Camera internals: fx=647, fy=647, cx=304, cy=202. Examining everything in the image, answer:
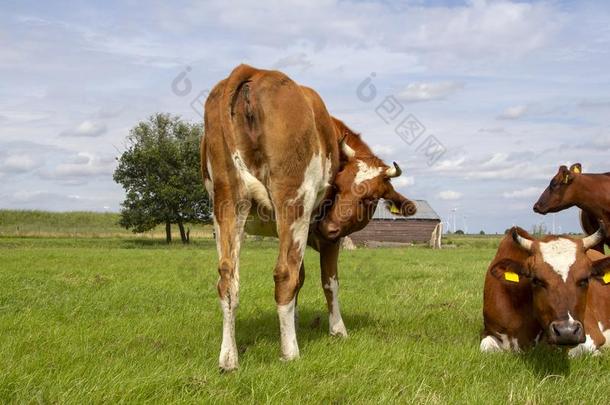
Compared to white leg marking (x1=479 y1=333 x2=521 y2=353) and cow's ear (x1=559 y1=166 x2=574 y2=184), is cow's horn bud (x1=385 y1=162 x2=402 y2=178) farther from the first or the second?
cow's ear (x1=559 y1=166 x2=574 y2=184)

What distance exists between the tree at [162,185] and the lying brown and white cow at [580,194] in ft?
113

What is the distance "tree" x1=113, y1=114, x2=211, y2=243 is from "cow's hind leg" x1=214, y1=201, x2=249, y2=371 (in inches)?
1595

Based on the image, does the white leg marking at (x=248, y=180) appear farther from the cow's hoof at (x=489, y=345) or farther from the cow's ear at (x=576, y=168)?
the cow's ear at (x=576, y=168)

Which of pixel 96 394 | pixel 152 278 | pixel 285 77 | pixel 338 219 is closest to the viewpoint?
pixel 96 394

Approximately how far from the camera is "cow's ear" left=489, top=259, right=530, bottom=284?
6152 mm

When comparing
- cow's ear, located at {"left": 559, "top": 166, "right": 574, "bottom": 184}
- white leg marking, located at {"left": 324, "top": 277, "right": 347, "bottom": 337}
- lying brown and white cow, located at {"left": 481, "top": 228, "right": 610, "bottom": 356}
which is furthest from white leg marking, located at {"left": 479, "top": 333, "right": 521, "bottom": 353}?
cow's ear, located at {"left": 559, "top": 166, "right": 574, "bottom": 184}

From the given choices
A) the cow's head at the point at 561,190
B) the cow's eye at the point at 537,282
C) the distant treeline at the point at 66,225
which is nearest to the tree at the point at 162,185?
the distant treeline at the point at 66,225

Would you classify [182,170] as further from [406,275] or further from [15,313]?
[15,313]

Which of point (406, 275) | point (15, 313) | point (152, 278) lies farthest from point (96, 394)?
point (406, 275)

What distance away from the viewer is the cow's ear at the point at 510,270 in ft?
20.2

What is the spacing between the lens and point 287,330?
5.82 metres

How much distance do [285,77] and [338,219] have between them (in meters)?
1.77

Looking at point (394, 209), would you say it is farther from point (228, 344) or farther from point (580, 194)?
point (580, 194)

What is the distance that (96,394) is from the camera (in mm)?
4391
